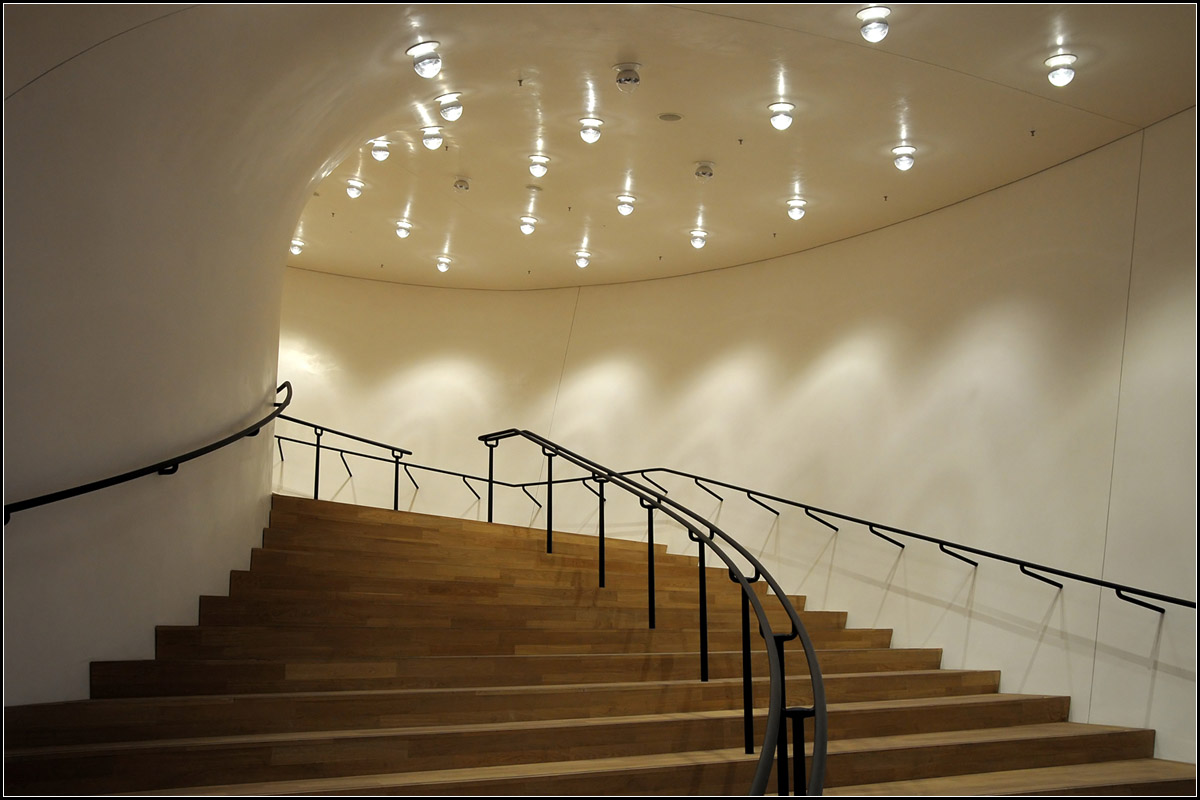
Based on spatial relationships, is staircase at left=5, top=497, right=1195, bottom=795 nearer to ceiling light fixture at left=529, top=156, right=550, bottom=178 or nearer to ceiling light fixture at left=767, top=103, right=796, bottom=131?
ceiling light fixture at left=529, top=156, right=550, bottom=178

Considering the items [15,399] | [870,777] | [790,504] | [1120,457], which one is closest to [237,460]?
[15,399]

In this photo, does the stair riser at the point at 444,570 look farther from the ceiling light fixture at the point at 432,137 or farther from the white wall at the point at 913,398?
the ceiling light fixture at the point at 432,137

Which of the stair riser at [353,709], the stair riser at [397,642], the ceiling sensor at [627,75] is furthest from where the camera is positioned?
the ceiling sensor at [627,75]

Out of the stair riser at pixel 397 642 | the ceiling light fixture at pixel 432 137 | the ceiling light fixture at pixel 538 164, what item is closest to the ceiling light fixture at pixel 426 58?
the ceiling light fixture at pixel 432 137

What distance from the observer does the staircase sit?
13.1 feet

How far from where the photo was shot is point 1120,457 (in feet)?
21.1

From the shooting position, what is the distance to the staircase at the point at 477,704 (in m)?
4.00

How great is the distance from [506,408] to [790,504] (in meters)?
4.06

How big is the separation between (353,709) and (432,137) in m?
4.14

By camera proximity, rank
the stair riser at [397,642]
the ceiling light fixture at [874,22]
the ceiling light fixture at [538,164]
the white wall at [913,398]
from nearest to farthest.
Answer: the stair riser at [397,642] → the ceiling light fixture at [874,22] → the white wall at [913,398] → the ceiling light fixture at [538,164]

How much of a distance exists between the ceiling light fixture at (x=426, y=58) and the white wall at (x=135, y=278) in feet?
0.41

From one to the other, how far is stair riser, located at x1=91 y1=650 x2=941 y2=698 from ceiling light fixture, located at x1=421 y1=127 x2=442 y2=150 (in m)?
3.74

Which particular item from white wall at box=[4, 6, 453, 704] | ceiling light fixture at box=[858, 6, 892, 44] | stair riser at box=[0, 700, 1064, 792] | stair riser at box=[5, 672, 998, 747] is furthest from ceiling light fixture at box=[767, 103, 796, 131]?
stair riser at box=[0, 700, 1064, 792]

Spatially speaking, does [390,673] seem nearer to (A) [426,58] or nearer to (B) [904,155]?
(A) [426,58]
